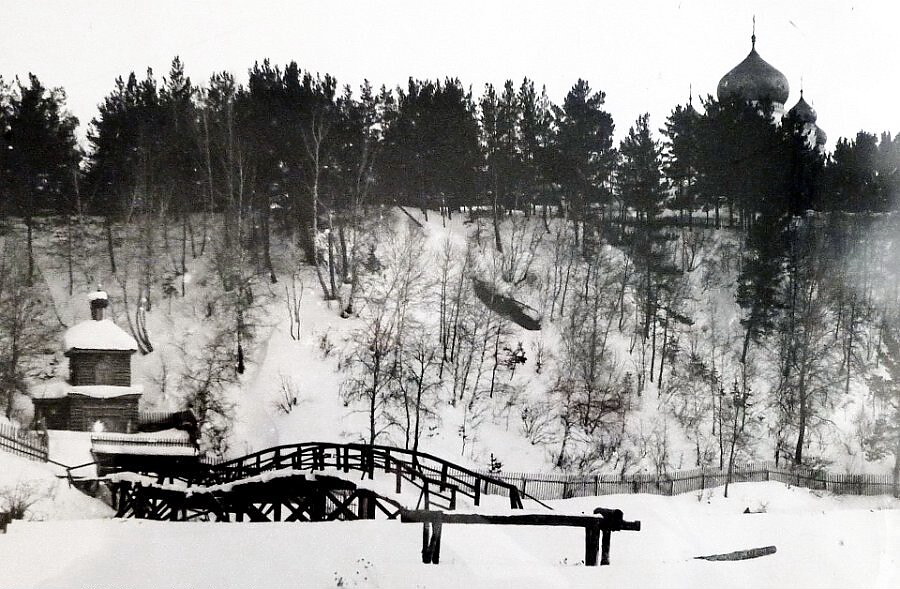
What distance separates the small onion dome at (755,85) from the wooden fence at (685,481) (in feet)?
28.2

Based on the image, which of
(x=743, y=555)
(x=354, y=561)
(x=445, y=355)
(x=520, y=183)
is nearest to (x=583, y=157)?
(x=520, y=183)

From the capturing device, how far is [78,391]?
14.8 meters

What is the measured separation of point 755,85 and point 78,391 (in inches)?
717

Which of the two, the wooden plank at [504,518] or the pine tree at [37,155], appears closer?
the wooden plank at [504,518]

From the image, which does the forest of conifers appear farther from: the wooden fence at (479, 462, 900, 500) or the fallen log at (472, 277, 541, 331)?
the fallen log at (472, 277, 541, 331)

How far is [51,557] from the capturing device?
831 centimetres

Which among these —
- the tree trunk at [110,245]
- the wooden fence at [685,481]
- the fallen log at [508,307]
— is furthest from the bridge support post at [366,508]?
the tree trunk at [110,245]

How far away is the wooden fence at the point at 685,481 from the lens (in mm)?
16250

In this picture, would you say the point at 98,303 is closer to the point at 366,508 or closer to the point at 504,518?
the point at 366,508

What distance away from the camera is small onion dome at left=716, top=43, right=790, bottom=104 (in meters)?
18.9

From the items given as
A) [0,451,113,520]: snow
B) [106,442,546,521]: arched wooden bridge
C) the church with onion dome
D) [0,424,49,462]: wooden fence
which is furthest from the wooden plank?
the church with onion dome

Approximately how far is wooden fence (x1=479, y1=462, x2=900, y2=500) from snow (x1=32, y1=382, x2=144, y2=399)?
22.4ft

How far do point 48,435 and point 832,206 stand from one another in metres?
22.6

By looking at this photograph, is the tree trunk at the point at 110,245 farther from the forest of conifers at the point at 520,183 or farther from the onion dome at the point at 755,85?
the onion dome at the point at 755,85
